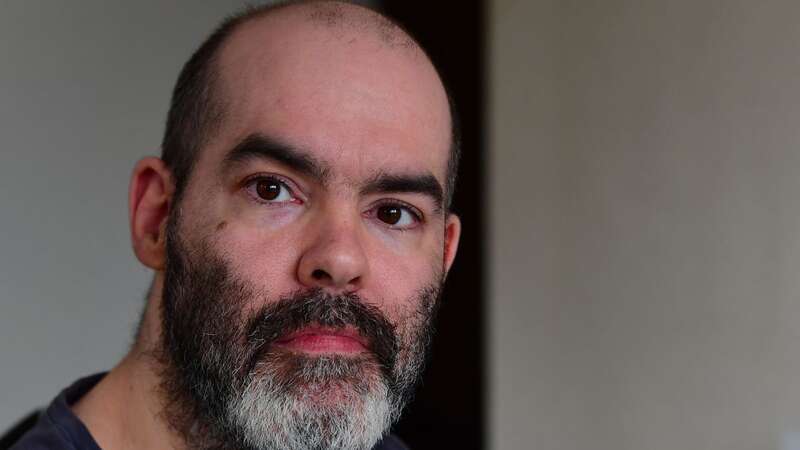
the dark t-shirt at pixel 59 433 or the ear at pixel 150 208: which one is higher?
the ear at pixel 150 208

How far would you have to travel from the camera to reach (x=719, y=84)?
1.70m

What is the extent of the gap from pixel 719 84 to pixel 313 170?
3.24 ft

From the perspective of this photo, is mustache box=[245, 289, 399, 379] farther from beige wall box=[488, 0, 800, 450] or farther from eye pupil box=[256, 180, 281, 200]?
beige wall box=[488, 0, 800, 450]

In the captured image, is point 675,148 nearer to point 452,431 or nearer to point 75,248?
point 452,431

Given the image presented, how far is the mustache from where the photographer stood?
3.23 feet

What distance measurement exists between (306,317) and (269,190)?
16cm

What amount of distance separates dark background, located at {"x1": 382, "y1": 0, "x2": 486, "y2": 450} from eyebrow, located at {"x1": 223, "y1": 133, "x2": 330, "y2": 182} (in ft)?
4.73

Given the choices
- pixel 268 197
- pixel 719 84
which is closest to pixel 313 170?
pixel 268 197

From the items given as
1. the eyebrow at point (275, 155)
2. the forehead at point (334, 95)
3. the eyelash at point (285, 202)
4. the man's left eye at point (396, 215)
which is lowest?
the man's left eye at point (396, 215)

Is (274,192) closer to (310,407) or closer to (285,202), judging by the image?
(285,202)

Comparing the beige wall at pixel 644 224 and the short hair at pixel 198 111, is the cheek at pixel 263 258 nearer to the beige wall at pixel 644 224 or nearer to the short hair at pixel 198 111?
the short hair at pixel 198 111

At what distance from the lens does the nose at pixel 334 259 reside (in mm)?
976

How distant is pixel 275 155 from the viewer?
1.04 metres

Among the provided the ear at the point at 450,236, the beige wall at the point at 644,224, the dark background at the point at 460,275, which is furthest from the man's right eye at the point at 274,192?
the dark background at the point at 460,275
